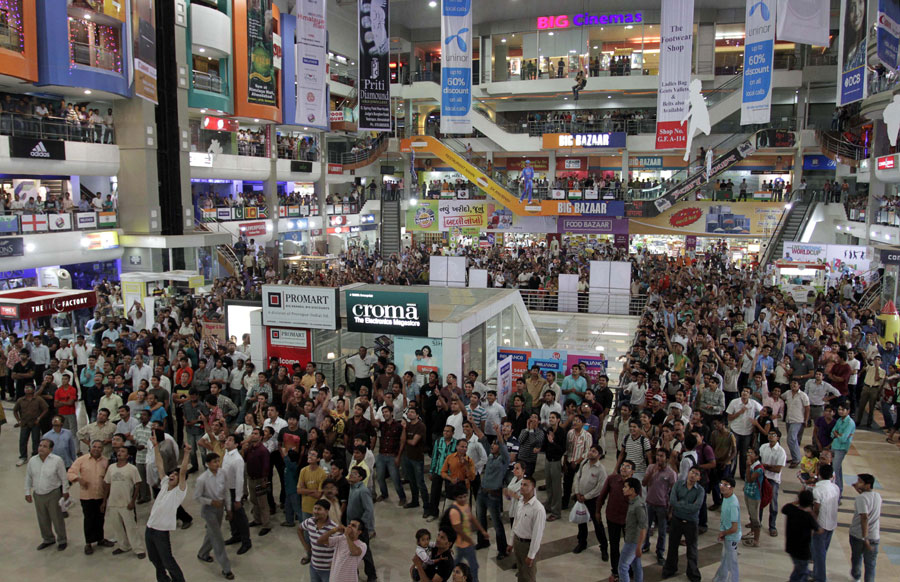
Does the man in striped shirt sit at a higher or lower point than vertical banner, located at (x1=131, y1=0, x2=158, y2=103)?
lower

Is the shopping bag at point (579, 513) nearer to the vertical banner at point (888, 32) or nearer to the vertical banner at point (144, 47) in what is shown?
the vertical banner at point (888, 32)

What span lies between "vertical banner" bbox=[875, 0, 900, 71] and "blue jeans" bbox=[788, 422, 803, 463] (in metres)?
13.3

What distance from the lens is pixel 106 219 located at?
931 inches

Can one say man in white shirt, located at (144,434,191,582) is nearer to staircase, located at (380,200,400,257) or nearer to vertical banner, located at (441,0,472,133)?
vertical banner, located at (441,0,472,133)

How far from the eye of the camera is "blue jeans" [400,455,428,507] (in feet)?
28.4

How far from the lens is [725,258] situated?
102 feet

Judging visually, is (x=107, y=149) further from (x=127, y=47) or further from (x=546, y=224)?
(x=546, y=224)

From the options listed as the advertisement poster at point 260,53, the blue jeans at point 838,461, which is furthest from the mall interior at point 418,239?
the blue jeans at point 838,461

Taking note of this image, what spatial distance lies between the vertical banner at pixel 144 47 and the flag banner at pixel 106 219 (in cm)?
408

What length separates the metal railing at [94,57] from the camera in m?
20.8

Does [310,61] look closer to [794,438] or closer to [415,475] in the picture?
[415,475]

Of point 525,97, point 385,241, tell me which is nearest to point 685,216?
point 525,97

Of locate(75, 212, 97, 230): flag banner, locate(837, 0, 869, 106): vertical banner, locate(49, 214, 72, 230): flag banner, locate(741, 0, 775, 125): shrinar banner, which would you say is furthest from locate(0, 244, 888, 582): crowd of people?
locate(75, 212, 97, 230): flag banner

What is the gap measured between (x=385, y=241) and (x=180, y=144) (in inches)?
604
